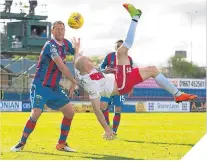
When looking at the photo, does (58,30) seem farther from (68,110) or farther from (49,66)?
(68,110)

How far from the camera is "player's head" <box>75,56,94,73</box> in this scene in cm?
1006

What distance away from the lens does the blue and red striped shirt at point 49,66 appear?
10781mm

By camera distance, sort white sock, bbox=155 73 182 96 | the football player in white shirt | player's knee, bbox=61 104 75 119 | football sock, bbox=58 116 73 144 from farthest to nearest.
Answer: football sock, bbox=58 116 73 144
player's knee, bbox=61 104 75 119
white sock, bbox=155 73 182 96
the football player in white shirt

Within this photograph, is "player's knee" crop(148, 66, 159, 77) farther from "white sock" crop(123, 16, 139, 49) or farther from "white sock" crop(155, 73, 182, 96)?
"white sock" crop(123, 16, 139, 49)

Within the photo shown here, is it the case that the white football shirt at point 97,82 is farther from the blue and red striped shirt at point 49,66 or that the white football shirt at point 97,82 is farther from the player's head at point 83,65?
the blue and red striped shirt at point 49,66

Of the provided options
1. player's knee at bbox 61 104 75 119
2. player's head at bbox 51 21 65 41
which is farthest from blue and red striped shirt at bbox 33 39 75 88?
player's knee at bbox 61 104 75 119

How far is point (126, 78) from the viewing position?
10.0 m

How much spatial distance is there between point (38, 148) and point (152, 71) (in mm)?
2998

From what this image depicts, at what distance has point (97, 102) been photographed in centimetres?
965

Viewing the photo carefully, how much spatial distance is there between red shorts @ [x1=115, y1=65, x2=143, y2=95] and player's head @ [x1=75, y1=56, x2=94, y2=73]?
1.72 feet

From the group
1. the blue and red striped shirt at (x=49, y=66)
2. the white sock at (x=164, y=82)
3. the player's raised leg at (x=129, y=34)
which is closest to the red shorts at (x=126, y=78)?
the player's raised leg at (x=129, y=34)

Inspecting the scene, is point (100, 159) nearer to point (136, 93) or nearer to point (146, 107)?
point (146, 107)

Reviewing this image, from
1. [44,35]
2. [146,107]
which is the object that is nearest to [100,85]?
[146,107]

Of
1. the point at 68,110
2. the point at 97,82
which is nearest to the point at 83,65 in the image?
the point at 97,82
